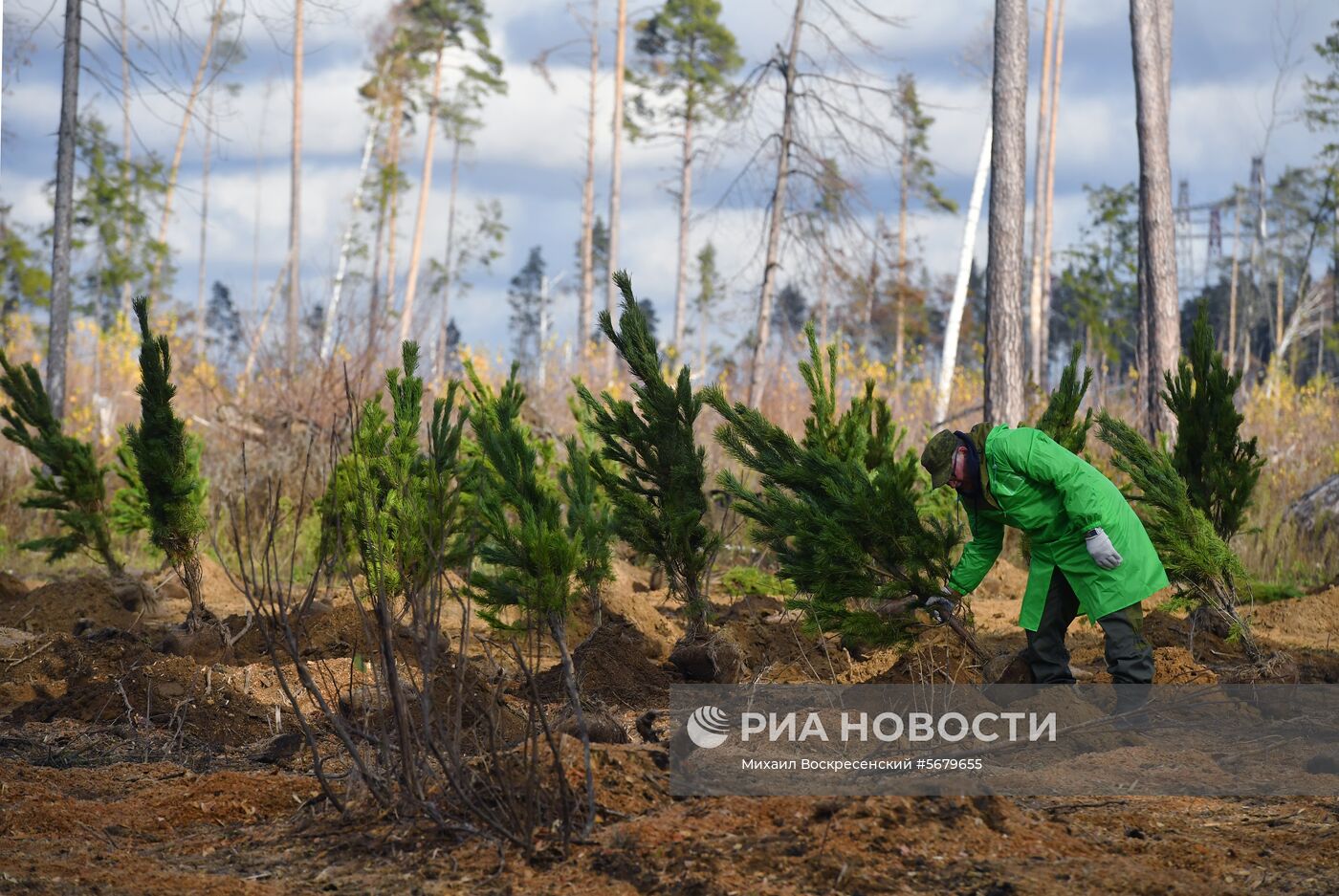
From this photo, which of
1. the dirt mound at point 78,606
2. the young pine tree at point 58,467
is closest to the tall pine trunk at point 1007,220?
the dirt mound at point 78,606

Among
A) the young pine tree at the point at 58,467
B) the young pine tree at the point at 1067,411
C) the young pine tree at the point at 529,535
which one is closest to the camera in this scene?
the young pine tree at the point at 529,535

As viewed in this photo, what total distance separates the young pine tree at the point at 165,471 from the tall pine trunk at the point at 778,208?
372 inches

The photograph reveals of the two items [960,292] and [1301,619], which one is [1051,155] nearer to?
[960,292]

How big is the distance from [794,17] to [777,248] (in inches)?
120

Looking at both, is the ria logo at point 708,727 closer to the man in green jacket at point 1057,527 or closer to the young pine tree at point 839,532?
the young pine tree at point 839,532

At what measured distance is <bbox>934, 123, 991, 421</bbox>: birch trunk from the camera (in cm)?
1701

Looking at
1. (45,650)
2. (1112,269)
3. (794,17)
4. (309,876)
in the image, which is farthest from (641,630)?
(1112,269)

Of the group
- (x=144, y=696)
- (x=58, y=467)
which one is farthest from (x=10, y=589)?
(x=144, y=696)

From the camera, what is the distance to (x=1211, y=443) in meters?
7.07

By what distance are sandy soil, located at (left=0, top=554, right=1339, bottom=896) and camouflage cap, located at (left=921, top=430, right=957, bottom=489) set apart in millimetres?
969

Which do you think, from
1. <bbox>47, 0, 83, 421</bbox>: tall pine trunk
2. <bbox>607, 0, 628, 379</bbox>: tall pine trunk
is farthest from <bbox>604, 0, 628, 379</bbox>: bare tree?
<bbox>47, 0, 83, 421</bbox>: tall pine trunk

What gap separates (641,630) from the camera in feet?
25.5

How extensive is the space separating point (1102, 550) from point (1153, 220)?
8640 mm

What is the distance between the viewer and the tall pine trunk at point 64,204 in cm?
1377
